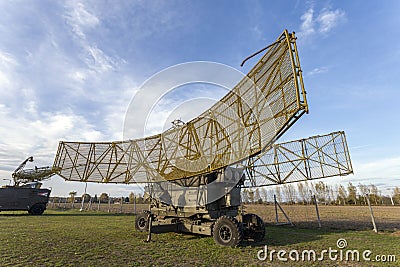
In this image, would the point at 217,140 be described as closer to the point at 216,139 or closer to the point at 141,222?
the point at 216,139

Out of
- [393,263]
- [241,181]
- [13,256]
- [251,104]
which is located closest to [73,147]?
[13,256]

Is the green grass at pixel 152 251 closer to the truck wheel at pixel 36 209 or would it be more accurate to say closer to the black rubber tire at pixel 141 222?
the black rubber tire at pixel 141 222

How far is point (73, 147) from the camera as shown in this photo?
55.7 ft

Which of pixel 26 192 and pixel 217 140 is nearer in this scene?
pixel 217 140

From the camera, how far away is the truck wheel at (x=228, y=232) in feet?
26.2

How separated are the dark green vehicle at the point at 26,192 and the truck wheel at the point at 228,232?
18895mm

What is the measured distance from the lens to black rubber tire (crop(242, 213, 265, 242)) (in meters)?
9.44

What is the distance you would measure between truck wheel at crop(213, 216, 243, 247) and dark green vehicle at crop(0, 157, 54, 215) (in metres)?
18.9

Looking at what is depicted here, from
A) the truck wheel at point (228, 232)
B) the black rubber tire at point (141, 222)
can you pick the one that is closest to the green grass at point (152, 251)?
the truck wheel at point (228, 232)

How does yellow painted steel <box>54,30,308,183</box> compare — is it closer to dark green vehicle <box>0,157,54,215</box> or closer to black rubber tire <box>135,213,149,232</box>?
black rubber tire <box>135,213,149,232</box>

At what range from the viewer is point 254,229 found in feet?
31.2

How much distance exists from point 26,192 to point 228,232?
75.1 ft

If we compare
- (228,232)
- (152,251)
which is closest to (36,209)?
(152,251)

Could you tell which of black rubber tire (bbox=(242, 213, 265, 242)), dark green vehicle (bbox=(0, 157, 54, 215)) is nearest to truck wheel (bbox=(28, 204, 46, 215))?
dark green vehicle (bbox=(0, 157, 54, 215))
